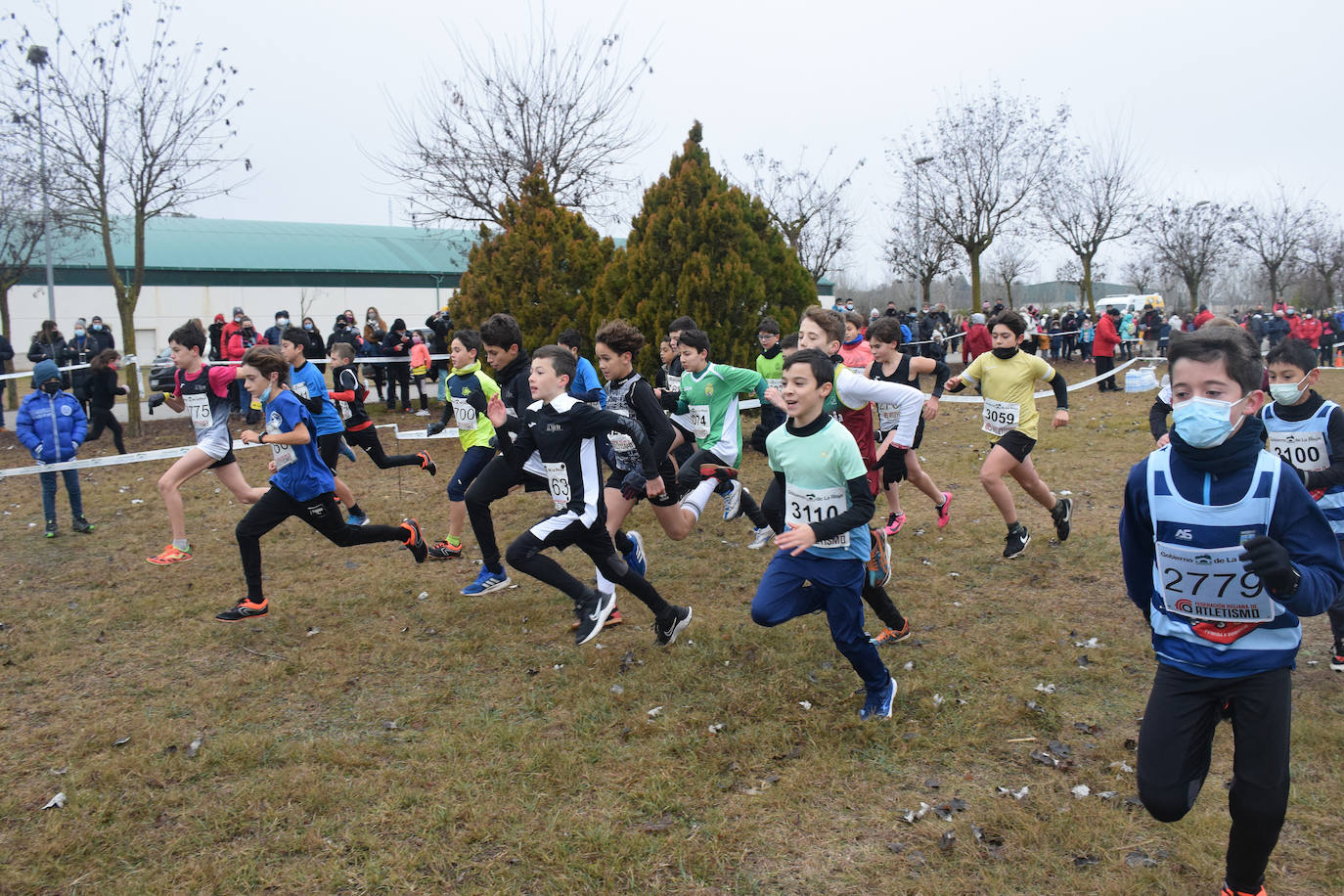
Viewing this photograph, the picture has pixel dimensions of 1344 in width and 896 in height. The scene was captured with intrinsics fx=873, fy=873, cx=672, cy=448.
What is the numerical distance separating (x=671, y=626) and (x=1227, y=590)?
3.55 metres

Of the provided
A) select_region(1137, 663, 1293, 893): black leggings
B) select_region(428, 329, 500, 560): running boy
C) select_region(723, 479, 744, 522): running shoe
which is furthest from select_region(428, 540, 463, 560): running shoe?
select_region(1137, 663, 1293, 893): black leggings

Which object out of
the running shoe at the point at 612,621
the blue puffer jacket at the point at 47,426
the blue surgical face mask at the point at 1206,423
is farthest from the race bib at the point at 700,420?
the blue puffer jacket at the point at 47,426

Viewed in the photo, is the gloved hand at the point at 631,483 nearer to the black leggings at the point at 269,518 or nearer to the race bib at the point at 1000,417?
the black leggings at the point at 269,518

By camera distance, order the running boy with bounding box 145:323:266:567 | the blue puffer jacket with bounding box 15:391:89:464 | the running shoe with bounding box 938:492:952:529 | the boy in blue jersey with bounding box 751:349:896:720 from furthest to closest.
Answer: the blue puffer jacket with bounding box 15:391:89:464 < the running shoe with bounding box 938:492:952:529 < the running boy with bounding box 145:323:266:567 < the boy in blue jersey with bounding box 751:349:896:720

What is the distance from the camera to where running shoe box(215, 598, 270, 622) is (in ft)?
20.9

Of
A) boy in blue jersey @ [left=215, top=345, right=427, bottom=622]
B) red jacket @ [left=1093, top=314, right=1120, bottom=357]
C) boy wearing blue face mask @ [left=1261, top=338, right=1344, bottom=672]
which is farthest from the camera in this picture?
red jacket @ [left=1093, top=314, right=1120, bottom=357]

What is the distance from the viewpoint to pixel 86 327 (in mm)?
19906

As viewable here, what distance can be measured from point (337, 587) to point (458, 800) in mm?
3764

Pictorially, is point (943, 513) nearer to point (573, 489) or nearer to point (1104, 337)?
point (573, 489)

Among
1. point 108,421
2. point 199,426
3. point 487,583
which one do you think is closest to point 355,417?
point 199,426

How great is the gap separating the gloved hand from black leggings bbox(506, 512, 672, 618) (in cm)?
76

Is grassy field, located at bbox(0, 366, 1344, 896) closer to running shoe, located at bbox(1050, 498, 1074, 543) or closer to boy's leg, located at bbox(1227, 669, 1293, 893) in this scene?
running shoe, located at bbox(1050, 498, 1074, 543)

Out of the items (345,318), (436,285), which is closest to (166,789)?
(345,318)

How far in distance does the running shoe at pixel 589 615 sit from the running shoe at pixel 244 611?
2.47m
